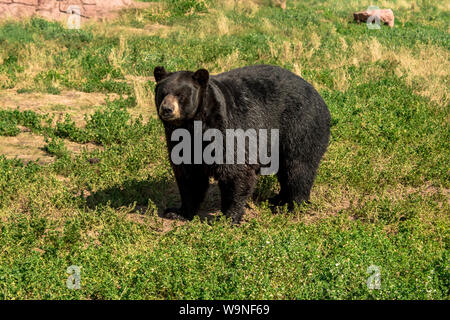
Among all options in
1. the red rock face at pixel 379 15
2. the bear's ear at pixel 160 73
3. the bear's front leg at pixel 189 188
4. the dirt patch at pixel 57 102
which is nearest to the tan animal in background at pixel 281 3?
the red rock face at pixel 379 15

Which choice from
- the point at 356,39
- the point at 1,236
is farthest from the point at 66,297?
the point at 356,39

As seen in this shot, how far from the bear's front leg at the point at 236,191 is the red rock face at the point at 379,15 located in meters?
16.1

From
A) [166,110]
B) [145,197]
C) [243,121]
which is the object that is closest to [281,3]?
[145,197]

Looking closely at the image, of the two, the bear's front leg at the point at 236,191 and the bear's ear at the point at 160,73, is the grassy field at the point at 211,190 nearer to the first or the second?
the bear's front leg at the point at 236,191

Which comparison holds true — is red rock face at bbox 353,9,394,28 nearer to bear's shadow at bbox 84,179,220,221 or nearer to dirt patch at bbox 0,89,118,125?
dirt patch at bbox 0,89,118,125

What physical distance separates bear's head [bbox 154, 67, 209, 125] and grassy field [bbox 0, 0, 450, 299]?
48.0 inches

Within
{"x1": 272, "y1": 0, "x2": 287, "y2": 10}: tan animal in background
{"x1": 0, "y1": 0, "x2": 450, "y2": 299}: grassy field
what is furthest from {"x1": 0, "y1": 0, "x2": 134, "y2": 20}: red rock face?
{"x1": 272, "y1": 0, "x2": 287, "y2": 10}: tan animal in background

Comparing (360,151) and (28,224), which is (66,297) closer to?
(28,224)

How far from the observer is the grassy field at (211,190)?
411 centimetres

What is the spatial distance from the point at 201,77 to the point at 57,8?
45.7ft

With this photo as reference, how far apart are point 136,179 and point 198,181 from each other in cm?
136

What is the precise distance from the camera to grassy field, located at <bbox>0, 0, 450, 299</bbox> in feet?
13.5

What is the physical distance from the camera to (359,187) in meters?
6.51

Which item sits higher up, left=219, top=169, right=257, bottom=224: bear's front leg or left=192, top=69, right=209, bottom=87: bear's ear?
left=192, top=69, right=209, bottom=87: bear's ear
